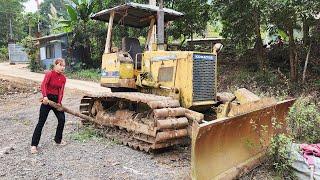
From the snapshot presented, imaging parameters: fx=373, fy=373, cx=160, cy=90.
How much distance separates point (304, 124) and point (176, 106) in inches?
102

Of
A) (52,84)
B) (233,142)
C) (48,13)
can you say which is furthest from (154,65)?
(48,13)

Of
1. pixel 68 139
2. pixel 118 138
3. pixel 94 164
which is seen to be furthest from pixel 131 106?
pixel 94 164

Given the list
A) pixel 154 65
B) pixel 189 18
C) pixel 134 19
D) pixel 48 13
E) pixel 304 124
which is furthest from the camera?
pixel 48 13

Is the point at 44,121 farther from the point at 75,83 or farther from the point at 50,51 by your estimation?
the point at 50,51

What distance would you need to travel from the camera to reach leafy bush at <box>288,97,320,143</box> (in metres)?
6.95

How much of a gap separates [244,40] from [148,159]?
10581 millimetres

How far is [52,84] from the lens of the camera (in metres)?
6.68

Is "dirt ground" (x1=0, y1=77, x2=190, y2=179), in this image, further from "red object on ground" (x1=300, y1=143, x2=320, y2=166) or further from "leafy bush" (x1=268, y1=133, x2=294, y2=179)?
"red object on ground" (x1=300, y1=143, x2=320, y2=166)

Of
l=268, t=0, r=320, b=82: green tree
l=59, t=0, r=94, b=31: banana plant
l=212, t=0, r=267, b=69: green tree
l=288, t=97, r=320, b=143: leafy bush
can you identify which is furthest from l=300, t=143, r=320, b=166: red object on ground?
l=59, t=0, r=94, b=31: banana plant

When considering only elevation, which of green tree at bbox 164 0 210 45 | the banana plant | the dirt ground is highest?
the banana plant

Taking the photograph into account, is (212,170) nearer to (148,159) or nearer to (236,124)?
(236,124)

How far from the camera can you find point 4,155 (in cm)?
634

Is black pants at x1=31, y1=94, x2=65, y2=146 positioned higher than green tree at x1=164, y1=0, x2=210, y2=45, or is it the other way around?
green tree at x1=164, y1=0, x2=210, y2=45

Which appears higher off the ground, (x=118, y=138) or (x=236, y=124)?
(x=236, y=124)
